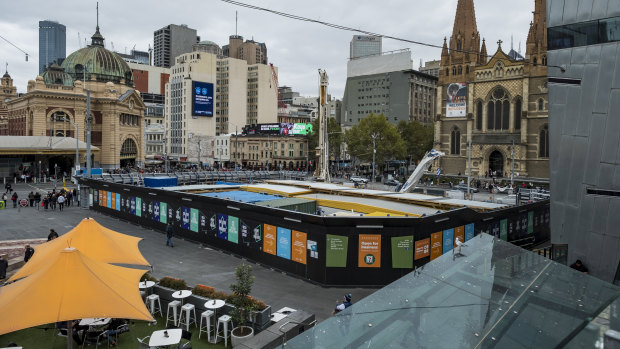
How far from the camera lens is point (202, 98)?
12319cm

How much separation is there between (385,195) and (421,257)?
7750mm

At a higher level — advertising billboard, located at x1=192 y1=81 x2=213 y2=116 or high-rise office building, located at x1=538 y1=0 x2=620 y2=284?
advertising billboard, located at x1=192 y1=81 x2=213 y2=116

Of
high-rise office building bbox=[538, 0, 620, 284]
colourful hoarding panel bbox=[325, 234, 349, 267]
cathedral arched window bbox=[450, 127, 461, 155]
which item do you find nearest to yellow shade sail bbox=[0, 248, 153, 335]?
colourful hoarding panel bbox=[325, 234, 349, 267]

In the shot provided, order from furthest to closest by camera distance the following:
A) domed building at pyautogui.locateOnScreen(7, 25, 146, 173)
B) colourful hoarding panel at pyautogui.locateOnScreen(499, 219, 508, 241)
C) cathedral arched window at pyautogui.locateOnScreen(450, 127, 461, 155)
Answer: cathedral arched window at pyautogui.locateOnScreen(450, 127, 461, 155)
domed building at pyautogui.locateOnScreen(7, 25, 146, 173)
colourful hoarding panel at pyautogui.locateOnScreen(499, 219, 508, 241)

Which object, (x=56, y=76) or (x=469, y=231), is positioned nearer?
(x=469, y=231)

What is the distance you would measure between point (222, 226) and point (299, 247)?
5.80 meters

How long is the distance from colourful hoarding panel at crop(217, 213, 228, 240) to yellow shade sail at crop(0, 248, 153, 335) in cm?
1164

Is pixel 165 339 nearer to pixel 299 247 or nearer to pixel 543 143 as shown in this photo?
pixel 299 247

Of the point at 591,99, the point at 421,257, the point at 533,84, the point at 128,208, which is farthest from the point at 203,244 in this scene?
the point at 533,84

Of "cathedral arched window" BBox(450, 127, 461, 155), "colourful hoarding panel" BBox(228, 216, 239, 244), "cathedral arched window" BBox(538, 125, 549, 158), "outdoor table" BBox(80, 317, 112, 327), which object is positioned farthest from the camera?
"cathedral arched window" BBox(450, 127, 461, 155)

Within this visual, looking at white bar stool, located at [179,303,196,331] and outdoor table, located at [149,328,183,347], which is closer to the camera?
outdoor table, located at [149,328,183,347]

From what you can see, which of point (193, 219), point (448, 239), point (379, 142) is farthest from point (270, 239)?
point (379, 142)

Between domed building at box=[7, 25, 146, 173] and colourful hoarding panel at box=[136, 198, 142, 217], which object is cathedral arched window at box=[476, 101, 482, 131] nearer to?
colourful hoarding panel at box=[136, 198, 142, 217]

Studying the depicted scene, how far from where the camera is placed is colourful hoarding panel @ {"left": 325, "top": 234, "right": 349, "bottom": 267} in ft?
54.4
